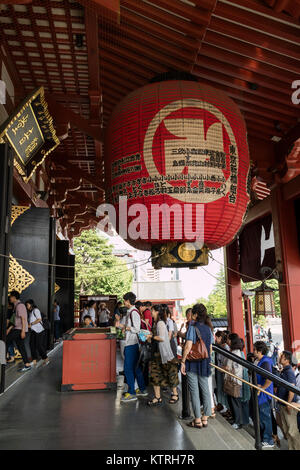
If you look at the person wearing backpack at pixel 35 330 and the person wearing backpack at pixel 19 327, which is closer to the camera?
the person wearing backpack at pixel 19 327

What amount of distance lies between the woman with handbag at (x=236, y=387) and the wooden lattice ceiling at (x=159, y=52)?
144 inches

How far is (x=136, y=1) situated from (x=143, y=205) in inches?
93.7

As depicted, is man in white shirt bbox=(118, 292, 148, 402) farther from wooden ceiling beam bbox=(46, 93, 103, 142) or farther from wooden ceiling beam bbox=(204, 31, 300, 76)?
wooden ceiling beam bbox=(204, 31, 300, 76)

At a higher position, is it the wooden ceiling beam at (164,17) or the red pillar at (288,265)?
the wooden ceiling beam at (164,17)

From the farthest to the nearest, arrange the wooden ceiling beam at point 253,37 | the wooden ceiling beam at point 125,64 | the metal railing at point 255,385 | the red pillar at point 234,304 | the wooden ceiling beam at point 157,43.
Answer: the red pillar at point 234,304
the wooden ceiling beam at point 125,64
the wooden ceiling beam at point 157,43
the wooden ceiling beam at point 253,37
the metal railing at point 255,385

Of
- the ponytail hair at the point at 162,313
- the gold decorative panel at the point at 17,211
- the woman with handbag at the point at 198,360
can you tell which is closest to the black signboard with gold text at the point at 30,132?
the gold decorative panel at the point at 17,211

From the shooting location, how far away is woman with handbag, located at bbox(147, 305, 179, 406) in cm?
409

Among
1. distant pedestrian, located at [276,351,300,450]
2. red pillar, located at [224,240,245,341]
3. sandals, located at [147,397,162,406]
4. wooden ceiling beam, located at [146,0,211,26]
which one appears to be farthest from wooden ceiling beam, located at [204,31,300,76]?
red pillar, located at [224,240,245,341]

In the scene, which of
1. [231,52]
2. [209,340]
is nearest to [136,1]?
[231,52]

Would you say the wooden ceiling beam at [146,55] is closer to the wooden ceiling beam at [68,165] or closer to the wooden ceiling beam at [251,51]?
the wooden ceiling beam at [251,51]

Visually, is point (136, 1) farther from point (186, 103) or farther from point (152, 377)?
point (152, 377)

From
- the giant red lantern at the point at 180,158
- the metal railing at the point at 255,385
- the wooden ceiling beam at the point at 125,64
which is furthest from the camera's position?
the wooden ceiling beam at the point at 125,64

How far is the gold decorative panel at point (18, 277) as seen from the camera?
6.65m

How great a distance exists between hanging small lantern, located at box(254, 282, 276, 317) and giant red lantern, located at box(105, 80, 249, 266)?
399 centimetres
